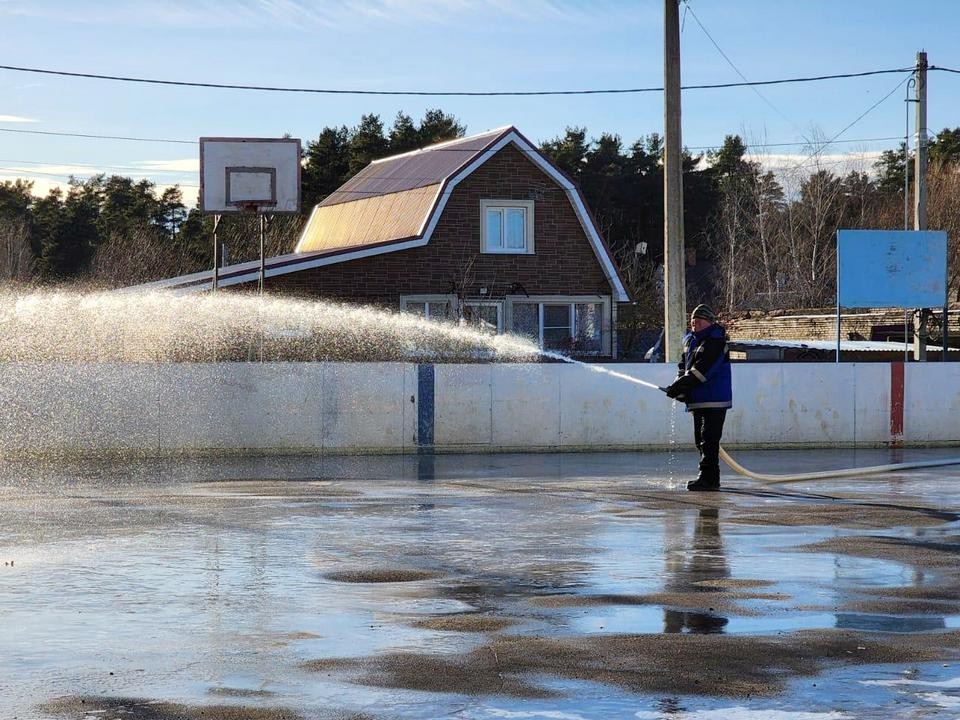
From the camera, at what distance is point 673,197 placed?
22344 millimetres

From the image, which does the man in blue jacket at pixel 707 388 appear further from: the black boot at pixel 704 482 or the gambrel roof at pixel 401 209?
the gambrel roof at pixel 401 209

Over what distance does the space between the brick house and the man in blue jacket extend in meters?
21.1

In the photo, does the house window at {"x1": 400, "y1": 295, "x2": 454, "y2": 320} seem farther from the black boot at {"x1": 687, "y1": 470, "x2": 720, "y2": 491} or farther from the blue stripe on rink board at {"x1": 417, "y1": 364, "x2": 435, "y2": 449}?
the black boot at {"x1": 687, "y1": 470, "x2": 720, "y2": 491}

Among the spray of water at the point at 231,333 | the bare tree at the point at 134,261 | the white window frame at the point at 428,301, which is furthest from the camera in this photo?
the bare tree at the point at 134,261

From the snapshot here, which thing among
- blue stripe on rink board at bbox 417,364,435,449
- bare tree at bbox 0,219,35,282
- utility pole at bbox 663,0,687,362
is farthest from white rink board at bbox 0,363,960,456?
bare tree at bbox 0,219,35,282

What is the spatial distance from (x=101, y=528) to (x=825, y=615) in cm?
625

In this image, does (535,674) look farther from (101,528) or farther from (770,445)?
(770,445)

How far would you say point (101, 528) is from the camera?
12172 mm

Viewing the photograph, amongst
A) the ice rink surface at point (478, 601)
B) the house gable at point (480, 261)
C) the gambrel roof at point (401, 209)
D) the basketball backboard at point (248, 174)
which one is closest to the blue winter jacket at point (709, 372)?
the ice rink surface at point (478, 601)

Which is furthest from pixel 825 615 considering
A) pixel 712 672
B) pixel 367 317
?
pixel 367 317

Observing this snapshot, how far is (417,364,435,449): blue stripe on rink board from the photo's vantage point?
68.2 feet

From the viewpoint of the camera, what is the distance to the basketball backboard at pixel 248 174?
103ft

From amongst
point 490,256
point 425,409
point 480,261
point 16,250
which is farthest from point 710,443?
point 16,250

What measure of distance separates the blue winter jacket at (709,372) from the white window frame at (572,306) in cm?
2186
